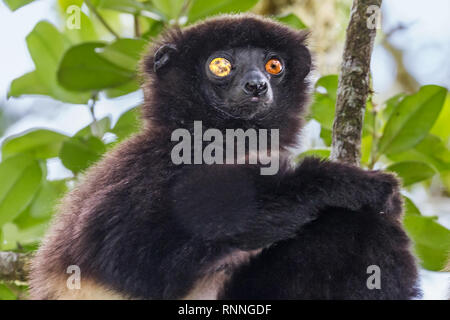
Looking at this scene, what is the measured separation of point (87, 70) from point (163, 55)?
86cm

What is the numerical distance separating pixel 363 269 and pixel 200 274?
2.41 feet

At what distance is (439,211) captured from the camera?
24.1 feet

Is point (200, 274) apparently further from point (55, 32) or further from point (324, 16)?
point (324, 16)

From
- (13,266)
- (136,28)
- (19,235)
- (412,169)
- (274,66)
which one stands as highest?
(136,28)

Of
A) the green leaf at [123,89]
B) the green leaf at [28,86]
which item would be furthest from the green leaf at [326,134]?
the green leaf at [28,86]

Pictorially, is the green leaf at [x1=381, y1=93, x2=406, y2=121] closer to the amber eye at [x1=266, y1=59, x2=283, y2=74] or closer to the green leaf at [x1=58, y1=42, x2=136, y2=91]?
the amber eye at [x1=266, y1=59, x2=283, y2=74]

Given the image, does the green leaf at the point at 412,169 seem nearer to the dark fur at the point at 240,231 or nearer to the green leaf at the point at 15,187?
the dark fur at the point at 240,231

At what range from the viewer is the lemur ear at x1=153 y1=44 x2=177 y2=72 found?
3951 mm

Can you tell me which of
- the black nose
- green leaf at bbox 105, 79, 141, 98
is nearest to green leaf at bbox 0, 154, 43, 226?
green leaf at bbox 105, 79, 141, 98

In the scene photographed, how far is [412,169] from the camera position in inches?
170

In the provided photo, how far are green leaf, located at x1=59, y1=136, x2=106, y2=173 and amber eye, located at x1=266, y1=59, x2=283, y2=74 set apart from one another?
1.24 m

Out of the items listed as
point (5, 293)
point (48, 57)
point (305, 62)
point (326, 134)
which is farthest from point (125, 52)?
point (5, 293)

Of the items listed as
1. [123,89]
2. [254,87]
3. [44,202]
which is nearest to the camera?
[254,87]

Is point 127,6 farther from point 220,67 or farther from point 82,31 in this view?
Result: point 220,67
